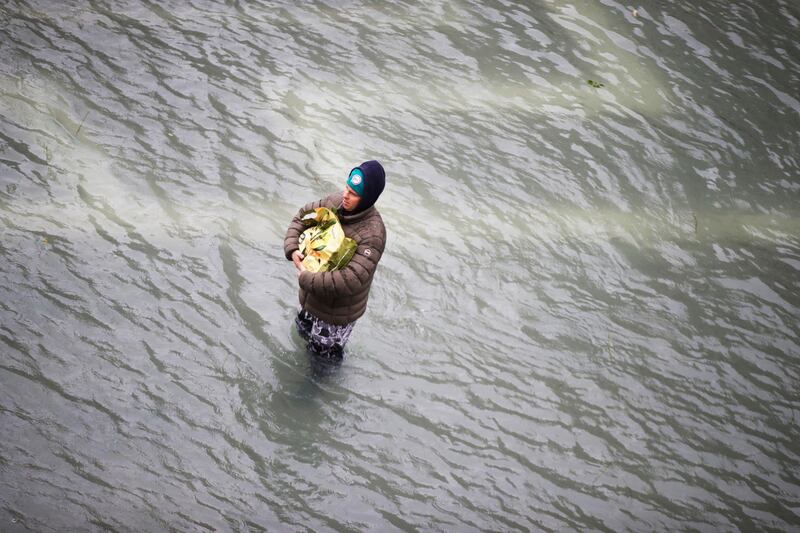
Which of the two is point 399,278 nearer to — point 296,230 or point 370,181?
point 296,230

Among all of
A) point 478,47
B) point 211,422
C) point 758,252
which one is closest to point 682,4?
point 478,47

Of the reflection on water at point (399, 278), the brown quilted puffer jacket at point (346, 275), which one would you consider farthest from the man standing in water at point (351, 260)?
the reflection on water at point (399, 278)

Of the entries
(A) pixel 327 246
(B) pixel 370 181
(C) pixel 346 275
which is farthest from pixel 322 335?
(B) pixel 370 181

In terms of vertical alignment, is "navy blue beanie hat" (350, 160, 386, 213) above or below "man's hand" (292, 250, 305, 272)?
above

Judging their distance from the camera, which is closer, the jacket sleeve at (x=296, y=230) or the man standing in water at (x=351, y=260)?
the man standing in water at (x=351, y=260)

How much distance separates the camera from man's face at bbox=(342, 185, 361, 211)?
6004 mm

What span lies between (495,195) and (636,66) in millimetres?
5238

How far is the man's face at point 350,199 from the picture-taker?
6.00 m

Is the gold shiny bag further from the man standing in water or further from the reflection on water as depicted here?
the reflection on water

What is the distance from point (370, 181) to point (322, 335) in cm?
177

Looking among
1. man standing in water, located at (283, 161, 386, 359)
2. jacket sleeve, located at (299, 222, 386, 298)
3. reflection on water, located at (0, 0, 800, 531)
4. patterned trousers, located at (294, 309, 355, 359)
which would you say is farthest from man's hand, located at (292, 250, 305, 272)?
reflection on water, located at (0, 0, 800, 531)

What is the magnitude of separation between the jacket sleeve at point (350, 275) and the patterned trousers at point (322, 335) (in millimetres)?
614

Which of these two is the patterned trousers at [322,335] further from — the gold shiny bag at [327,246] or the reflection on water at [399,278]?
the gold shiny bag at [327,246]

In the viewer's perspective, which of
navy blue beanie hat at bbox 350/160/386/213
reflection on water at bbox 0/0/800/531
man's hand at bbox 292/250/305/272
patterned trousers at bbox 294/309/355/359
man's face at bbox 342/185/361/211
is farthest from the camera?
patterned trousers at bbox 294/309/355/359
